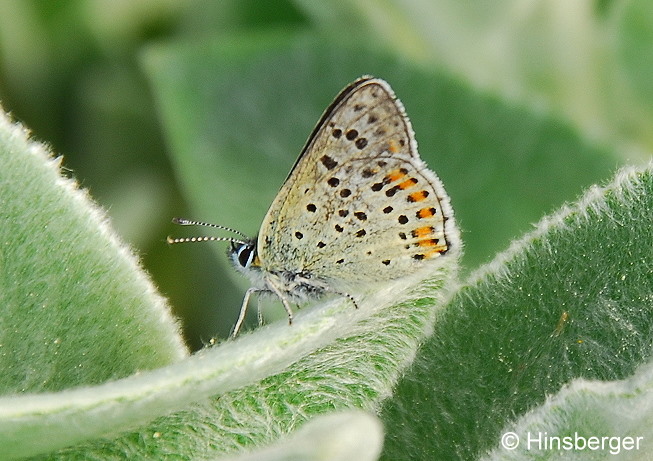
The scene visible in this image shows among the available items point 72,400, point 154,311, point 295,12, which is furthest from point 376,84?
point 295,12

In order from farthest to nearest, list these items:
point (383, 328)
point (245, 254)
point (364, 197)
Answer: point (245, 254)
point (364, 197)
point (383, 328)

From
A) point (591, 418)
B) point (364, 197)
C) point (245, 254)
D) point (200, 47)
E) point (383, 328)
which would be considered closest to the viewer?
point (591, 418)

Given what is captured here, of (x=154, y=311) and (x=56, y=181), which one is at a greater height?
(x=56, y=181)

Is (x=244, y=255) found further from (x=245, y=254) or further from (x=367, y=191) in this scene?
(x=367, y=191)

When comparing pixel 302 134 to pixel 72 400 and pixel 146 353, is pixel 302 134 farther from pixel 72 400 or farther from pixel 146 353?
pixel 72 400

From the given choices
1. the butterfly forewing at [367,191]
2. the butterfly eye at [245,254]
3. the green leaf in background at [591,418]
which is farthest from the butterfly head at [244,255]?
the green leaf in background at [591,418]

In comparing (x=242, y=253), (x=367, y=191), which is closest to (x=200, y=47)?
(x=242, y=253)
